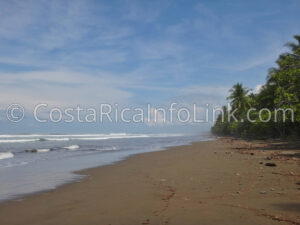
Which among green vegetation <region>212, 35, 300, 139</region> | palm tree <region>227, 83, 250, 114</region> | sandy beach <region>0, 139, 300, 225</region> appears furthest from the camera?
palm tree <region>227, 83, 250, 114</region>

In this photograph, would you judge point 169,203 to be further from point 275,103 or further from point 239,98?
point 239,98

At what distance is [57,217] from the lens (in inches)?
202

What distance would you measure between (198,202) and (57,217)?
2.67m

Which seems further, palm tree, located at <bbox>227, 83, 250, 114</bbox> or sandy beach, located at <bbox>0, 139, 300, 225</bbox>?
palm tree, located at <bbox>227, 83, 250, 114</bbox>

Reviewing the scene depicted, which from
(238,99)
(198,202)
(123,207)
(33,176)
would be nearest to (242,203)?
(198,202)

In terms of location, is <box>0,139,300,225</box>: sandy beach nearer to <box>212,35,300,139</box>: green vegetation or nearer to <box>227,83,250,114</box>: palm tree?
<box>212,35,300,139</box>: green vegetation

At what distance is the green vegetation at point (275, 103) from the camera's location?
52.2 feet

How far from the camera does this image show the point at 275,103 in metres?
18.1

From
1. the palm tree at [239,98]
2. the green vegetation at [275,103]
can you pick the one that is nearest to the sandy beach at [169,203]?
the green vegetation at [275,103]

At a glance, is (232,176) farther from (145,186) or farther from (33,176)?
(33,176)

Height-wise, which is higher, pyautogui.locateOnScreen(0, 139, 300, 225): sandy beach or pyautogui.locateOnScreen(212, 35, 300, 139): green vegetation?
pyautogui.locateOnScreen(212, 35, 300, 139): green vegetation

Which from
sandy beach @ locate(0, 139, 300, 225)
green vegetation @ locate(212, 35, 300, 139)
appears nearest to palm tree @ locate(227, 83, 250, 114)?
green vegetation @ locate(212, 35, 300, 139)

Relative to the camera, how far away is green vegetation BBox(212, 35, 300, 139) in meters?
15.9

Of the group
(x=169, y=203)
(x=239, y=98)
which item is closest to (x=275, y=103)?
(x=169, y=203)
